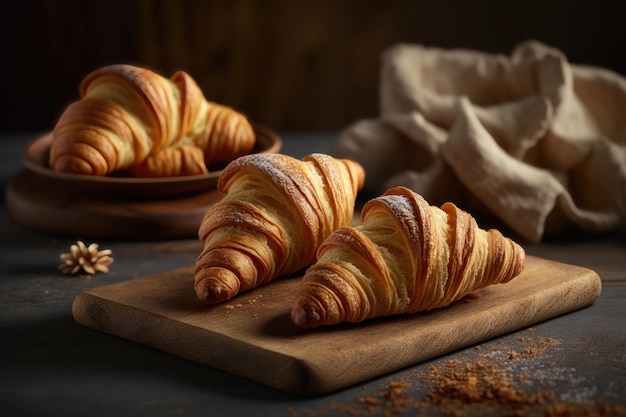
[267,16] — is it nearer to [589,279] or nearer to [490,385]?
[589,279]

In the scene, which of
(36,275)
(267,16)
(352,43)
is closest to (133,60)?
(267,16)

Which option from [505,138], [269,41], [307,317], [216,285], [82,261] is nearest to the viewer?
[307,317]

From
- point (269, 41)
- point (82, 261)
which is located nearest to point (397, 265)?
point (82, 261)

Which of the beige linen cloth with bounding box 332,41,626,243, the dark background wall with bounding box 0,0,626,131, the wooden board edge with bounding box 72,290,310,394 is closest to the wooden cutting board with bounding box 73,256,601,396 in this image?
the wooden board edge with bounding box 72,290,310,394

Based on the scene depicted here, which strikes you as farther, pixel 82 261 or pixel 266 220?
pixel 82 261

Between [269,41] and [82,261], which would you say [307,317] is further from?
[269,41]

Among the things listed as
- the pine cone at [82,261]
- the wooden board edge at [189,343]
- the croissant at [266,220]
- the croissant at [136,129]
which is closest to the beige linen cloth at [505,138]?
the croissant at [136,129]

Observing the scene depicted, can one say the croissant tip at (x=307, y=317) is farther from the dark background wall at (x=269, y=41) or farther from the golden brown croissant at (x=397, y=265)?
the dark background wall at (x=269, y=41)

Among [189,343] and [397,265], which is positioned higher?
[397,265]
